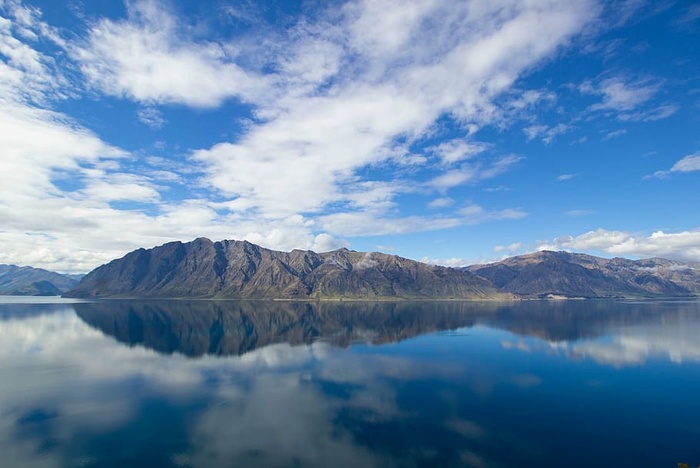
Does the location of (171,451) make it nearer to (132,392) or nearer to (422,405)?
(132,392)

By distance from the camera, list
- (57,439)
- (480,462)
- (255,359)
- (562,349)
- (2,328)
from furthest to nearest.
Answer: (2,328)
(562,349)
(255,359)
(57,439)
(480,462)

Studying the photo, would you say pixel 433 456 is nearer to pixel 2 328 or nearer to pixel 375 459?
pixel 375 459

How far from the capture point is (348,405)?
239ft

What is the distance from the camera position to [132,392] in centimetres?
8250

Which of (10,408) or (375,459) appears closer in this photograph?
(375,459)

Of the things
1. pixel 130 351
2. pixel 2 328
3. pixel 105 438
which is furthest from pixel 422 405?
pixel 2 328

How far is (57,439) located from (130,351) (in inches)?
3209

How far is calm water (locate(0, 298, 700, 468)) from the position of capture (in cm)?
5269

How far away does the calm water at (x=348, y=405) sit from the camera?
52.7m

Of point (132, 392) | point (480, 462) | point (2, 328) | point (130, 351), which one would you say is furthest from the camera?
point (2, 328)

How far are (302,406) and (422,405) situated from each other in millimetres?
23223

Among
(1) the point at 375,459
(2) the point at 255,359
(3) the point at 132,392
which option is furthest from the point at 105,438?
(2) the point at 255,359

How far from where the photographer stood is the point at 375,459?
50.9 metres

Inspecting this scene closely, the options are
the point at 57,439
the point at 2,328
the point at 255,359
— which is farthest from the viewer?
the point at 2,328
